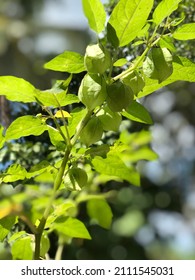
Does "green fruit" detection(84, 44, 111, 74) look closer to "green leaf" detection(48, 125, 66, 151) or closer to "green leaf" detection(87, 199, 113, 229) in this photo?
"green leaf" detection(48, 125, 66, 151)

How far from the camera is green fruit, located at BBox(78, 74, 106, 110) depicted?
30 cm

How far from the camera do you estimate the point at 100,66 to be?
0.30m

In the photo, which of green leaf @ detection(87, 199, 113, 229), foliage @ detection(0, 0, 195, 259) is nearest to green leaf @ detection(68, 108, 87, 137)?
foliage @ detection(0, 0, 195, 259)

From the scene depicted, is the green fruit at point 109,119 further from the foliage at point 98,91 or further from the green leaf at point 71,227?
the green leaf at point 71,227

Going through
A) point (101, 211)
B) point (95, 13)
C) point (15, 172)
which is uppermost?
point (95, 13)

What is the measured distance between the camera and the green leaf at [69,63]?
33 centimetres

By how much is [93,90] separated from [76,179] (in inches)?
2.5

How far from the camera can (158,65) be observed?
30 cm

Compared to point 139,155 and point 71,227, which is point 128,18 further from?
point 139,155

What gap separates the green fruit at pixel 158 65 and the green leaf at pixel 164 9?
1.1 inches

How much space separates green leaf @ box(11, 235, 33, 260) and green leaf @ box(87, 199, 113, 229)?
105mm

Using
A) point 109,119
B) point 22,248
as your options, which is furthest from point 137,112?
point 22,248

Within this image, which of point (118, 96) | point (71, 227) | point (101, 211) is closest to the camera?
point (118, 96)

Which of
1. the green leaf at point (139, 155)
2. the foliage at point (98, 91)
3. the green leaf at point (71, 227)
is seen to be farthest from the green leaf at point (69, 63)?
the green leaf at point (139, 155)
